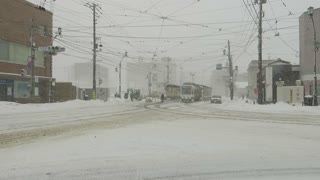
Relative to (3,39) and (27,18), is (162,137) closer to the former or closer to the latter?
(3,39)

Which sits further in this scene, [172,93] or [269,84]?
[172,93]

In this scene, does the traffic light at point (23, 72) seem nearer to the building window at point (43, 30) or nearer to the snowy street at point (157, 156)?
the building window at point (43, 30)

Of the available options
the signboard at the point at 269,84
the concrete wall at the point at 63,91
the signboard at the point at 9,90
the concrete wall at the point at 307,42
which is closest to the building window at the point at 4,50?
the signboard at the point at 9,90

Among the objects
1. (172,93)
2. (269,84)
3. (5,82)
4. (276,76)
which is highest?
(276,76)

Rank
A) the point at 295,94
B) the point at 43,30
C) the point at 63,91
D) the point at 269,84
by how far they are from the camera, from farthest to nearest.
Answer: the point at 269,84, the point at 63,91, the point at 43,30, the point at 295,94

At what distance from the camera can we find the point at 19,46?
174ft

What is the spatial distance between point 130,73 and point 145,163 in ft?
506

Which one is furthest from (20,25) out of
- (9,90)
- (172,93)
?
(172,93)

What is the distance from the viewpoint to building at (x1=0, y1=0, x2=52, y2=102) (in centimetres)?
4958

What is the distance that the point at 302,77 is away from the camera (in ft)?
203

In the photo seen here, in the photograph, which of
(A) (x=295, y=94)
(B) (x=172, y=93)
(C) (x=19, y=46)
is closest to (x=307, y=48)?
(A) (x=295, y=94)

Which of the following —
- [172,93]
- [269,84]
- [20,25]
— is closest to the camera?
[20,25]

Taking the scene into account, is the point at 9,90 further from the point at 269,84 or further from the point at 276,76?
the point at 276,76

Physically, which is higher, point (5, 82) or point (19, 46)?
point (19, 46)
